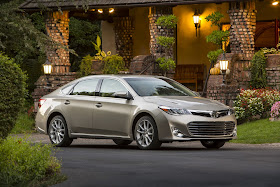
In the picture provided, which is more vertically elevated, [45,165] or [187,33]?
[187,33]

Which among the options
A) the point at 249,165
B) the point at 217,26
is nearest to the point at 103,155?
the point at 249,165

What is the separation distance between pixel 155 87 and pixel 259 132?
5537 mm

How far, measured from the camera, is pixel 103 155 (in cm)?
1417

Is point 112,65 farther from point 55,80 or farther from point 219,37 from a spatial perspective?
→ point 219,37

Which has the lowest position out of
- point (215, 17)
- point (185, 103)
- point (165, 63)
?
point (185, 103)

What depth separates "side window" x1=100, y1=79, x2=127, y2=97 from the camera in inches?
636

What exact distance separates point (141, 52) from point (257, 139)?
15.6 metres

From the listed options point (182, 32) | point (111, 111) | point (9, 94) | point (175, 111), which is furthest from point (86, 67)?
point (9, 94)

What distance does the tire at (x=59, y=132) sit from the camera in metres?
17.1

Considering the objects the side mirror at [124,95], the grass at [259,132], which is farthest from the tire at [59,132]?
the grass at [259,132]

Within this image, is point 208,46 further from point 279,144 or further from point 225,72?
point 279,144

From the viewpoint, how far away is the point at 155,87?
1617cm

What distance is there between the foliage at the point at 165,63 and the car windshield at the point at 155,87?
11.8m

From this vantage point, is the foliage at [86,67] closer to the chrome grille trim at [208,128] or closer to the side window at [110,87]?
the side window at [110,87]
